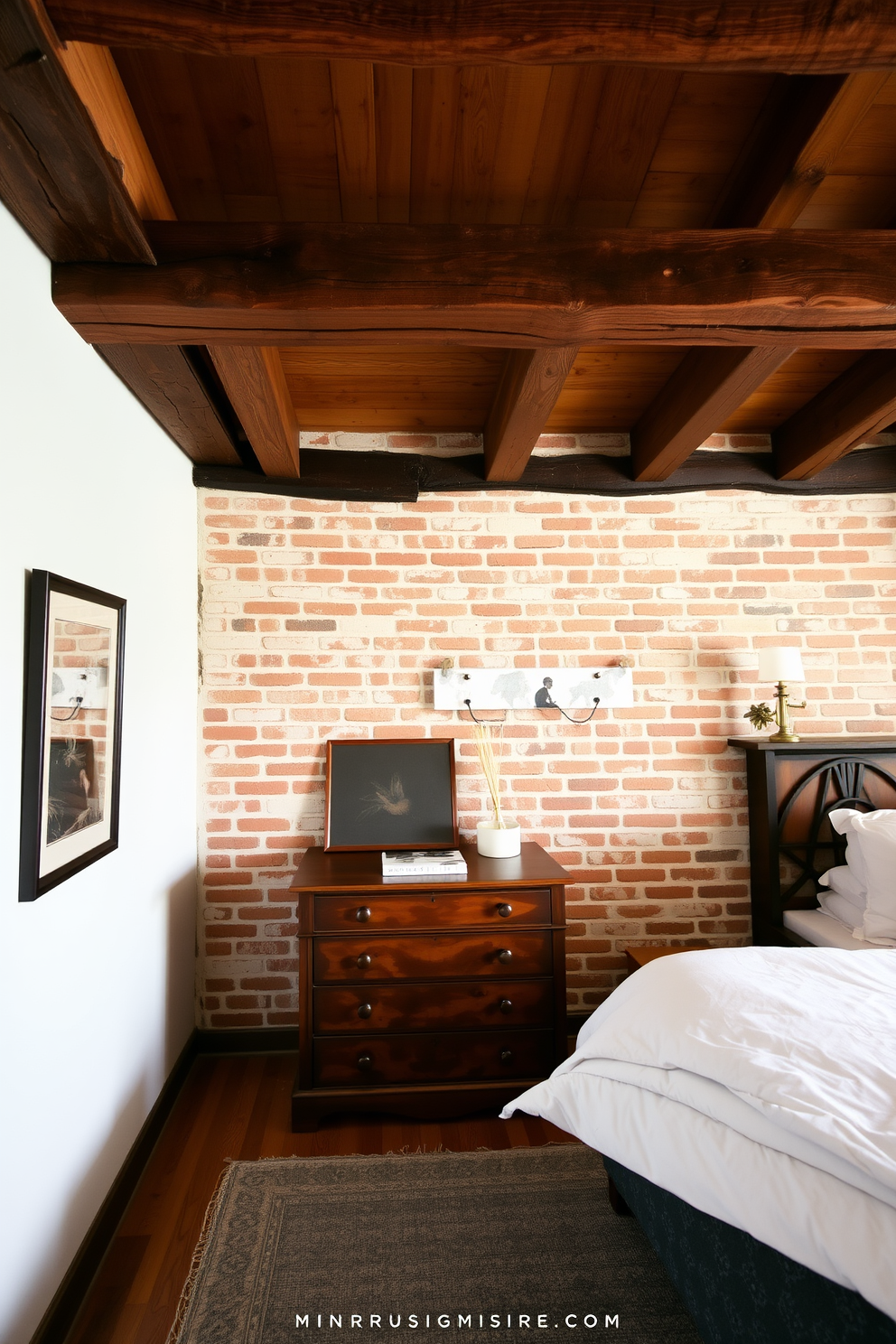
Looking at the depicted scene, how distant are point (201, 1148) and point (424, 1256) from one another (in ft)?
2.87

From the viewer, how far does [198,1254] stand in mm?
1939

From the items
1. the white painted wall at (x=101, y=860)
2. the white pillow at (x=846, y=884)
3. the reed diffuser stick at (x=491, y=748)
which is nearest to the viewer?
the white painted wall at (x=101, y=860)

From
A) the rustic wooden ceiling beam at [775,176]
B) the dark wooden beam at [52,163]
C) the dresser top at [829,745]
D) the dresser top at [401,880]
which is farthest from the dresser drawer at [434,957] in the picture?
the dark wooden beam at [52,163]

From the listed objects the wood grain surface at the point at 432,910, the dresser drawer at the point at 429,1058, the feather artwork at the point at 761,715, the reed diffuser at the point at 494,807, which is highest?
the feather artwork at the point at 761,715

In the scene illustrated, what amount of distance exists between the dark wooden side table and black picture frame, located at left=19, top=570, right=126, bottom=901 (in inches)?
93.1

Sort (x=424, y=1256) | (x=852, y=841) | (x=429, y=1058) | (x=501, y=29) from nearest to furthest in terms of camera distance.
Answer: (x=501, y=29) < (x=424, y=1256) < (x=429, y=1058) < (x=852, y=841)

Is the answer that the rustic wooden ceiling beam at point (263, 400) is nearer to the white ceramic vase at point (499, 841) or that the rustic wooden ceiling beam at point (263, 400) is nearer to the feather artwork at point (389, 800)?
the feather artwork at point (389, 800)

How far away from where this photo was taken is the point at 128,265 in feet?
5.48

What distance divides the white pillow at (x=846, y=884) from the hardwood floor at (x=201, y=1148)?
4.32 ft

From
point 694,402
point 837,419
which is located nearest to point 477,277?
point 694,402

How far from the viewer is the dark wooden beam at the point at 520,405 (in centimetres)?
205

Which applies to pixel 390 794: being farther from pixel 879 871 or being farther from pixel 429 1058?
pixel 879 871

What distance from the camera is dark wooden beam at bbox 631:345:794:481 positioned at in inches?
82.8

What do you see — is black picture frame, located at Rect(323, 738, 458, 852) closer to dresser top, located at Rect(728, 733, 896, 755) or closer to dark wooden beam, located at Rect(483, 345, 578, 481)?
dark wooden beam, located at Rect(483, 345, 578, 481)
